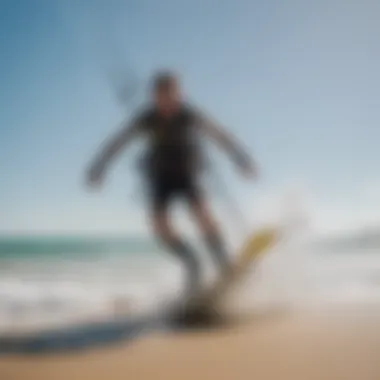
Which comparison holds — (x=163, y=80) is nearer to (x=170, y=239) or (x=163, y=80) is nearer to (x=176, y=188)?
(x=176, y=188)

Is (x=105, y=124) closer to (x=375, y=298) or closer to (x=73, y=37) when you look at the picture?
(x=73, y=37)

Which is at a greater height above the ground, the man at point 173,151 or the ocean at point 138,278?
the man at point 173,151

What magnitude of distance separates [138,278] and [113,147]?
0.29m

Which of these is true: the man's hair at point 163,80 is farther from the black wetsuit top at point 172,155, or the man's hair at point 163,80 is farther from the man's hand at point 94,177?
the man's hand at point 94,177

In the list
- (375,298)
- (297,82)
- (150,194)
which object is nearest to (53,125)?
(150,194)

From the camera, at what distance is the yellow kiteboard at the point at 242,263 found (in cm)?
140

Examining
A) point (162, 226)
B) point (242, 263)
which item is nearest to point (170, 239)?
point (162, 226)

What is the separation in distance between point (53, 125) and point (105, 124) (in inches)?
5.0

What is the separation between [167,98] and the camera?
145 centimetres

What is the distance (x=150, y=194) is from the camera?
1.45 m

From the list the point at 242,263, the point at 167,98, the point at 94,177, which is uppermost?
the point at 167,98

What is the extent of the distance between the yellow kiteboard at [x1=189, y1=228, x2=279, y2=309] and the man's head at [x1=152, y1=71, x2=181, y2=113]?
336 mm

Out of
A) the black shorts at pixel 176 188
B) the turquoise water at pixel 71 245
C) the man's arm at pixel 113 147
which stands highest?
the man's arm at pixel 113 147

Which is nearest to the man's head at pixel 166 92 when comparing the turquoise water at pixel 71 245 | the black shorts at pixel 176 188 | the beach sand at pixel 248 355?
the black shorts at pixel 176 188
